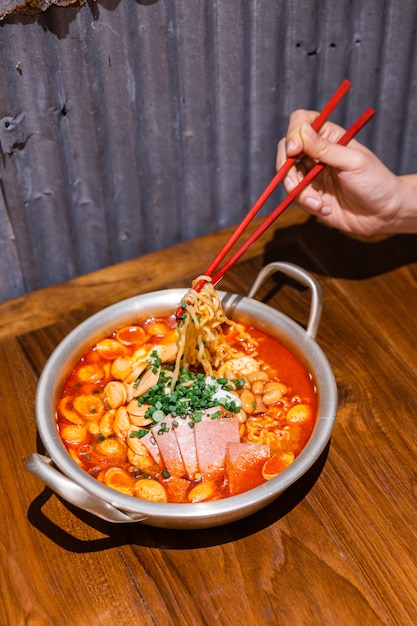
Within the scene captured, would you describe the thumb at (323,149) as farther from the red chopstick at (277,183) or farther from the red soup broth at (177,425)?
the red soup broth at (177,425)

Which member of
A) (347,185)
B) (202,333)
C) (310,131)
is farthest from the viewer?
(347,185)

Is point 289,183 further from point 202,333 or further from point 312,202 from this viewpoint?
point 202,333

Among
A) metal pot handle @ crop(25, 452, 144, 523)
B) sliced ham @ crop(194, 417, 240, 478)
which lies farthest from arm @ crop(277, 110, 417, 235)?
metal pot handle @ crop(25, 452, 144, 523)

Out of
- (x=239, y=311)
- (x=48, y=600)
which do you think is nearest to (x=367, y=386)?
(x=239, y=311)

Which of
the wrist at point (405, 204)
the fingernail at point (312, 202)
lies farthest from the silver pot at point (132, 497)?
the wrist at point (405, 204)

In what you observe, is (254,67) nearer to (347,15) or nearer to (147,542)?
(347,15)

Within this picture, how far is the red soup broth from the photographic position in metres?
1.74

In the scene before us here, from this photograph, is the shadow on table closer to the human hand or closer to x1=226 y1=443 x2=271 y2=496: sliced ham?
x1=226 y1=443 x2=271 y2=496: sliced ham

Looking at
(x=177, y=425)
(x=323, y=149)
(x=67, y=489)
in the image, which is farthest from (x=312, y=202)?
(x=67, y=489)

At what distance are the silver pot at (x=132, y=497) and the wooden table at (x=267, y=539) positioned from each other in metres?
0.14

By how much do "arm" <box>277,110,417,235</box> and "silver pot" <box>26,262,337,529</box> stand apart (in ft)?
1.16

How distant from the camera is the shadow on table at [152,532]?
5.70 ft

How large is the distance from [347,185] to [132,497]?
1163 mm

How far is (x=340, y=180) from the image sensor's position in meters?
2.18
